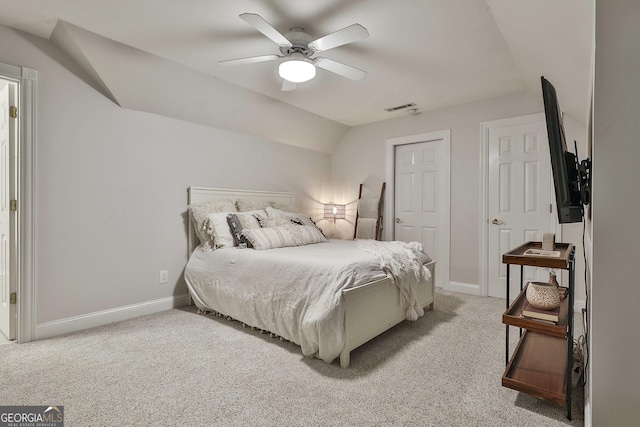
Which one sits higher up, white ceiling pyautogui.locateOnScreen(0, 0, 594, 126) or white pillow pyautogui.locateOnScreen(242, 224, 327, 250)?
white ceiling pyautogui.locateOnScreen(0, 0, 594, 126)

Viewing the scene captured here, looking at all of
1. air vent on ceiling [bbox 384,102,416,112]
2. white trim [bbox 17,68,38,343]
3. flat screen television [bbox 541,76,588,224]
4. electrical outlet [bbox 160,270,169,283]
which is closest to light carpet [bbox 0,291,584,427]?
white trim [bbox 17,68,38,343]

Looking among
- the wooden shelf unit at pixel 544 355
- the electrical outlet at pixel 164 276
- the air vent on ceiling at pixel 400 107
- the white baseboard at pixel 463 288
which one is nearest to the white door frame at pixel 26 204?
the electrical outlet at pixel 164 276

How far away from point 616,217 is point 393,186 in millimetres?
3474

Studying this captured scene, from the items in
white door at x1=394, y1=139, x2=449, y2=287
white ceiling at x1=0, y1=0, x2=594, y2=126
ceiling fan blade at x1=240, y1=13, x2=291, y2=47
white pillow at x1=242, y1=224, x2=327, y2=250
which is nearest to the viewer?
ceiling fan blade at x1=240, y1=13, x2=291, y2=47

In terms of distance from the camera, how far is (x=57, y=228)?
2.54m

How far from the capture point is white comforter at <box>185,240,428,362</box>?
6.82 ft

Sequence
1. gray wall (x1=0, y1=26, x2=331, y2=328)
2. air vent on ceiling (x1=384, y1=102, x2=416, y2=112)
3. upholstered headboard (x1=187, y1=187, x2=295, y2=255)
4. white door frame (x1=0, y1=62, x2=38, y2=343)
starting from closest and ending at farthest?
white door frame (x1=0, y1=62, x2=38, y2=343)
gray wall (x1=0, y1=26, x2=331, y2=328)
upholstered headboard (x1=187, y1=187, x2=295, y2=255)
air vent on ceiling (x1=384, y1=102, x2=416, y2=112)

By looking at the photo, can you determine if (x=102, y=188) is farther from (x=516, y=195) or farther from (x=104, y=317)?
(x=516, y=195)

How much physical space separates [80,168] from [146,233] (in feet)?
2.60

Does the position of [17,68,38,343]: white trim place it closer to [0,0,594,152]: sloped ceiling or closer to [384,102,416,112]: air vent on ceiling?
[0,0,594,152]: sloped ceiling

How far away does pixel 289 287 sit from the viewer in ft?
7.76

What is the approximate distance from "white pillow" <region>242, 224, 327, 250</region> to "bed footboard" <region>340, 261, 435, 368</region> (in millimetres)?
1141

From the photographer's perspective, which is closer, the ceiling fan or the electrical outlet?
the ceiling fan

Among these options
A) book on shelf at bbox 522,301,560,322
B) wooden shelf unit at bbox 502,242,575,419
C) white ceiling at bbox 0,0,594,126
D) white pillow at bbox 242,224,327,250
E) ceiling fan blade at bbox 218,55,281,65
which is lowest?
wooden shelf unit at bbox 502,242,575,419
